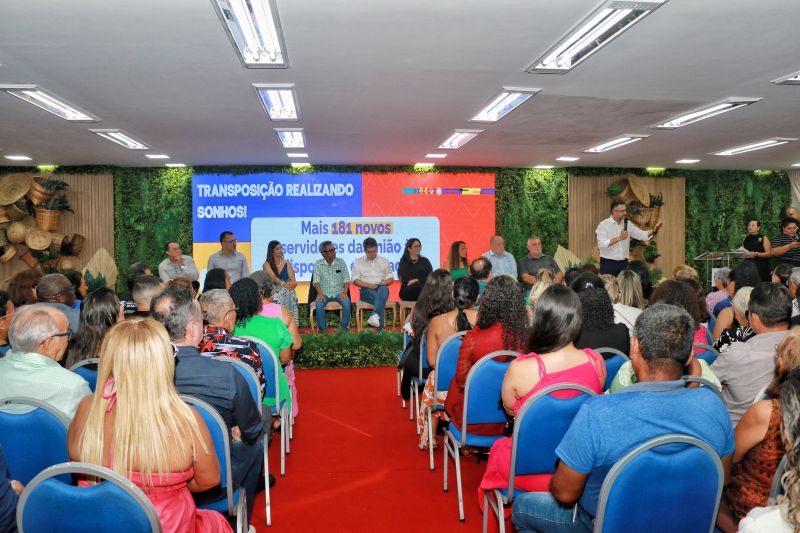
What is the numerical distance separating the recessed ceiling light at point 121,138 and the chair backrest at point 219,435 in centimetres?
654

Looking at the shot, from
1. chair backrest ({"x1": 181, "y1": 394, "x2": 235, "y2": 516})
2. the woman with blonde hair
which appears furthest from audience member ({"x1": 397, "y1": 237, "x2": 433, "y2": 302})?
the woman with blonde hair

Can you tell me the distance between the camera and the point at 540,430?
2471 millimetres

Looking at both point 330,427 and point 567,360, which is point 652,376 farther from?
point 330,427

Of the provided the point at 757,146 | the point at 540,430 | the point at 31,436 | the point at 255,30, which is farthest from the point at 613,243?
the point at 31,436

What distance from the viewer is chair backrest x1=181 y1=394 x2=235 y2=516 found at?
2258 millimetres

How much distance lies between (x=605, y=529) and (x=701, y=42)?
3851 millimetres

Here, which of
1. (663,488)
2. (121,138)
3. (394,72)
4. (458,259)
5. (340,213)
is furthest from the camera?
(340,213)

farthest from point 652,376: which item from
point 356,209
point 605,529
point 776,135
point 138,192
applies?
point 138,192

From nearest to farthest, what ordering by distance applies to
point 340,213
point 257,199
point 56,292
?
point 56,292
point 257,199
point 340,213

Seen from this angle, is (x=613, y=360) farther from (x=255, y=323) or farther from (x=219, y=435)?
(x=255, y=323)

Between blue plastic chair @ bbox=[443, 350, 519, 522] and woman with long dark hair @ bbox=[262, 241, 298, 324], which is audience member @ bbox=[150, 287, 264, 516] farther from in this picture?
woman with long dark hair @ bbox=[262, 241, 298, 324]

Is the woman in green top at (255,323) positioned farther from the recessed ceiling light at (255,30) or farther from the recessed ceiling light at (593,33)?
the recessed ceiling light at (593,33)

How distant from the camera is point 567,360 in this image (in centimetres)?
268

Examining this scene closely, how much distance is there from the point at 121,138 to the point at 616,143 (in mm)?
7159
